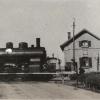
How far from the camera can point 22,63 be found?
3894 cm

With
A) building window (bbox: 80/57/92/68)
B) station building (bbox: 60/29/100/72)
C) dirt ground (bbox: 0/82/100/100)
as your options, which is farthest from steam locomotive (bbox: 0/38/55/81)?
station building (bbox: 60/29/100/72)

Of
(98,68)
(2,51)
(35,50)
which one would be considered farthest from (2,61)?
(98,68)

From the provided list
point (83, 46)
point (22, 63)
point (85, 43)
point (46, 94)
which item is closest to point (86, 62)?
point (83, 46)

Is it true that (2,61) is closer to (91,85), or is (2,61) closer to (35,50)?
(35,50)

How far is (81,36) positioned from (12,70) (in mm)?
29301

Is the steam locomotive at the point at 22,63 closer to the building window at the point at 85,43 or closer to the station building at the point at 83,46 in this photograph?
the station building at the point at 83,46

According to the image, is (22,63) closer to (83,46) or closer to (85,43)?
(83,46)

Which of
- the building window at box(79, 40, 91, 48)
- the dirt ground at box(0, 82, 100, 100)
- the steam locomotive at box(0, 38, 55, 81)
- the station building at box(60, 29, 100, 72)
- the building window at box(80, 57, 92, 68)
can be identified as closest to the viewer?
the dirt ground at box(0, 82, 100, 100)

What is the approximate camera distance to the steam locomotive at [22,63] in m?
37.7

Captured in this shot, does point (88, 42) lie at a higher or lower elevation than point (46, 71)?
higher

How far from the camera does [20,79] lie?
1537 inches

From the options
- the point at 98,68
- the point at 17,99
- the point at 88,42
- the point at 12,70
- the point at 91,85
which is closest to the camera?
the point at 17,99

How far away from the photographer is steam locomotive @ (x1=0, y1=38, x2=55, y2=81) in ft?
124

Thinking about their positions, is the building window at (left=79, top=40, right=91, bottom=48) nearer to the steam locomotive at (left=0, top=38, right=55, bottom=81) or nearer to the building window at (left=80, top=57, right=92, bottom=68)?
the building window at (left=80, top=57, right=92, bottom=68)
